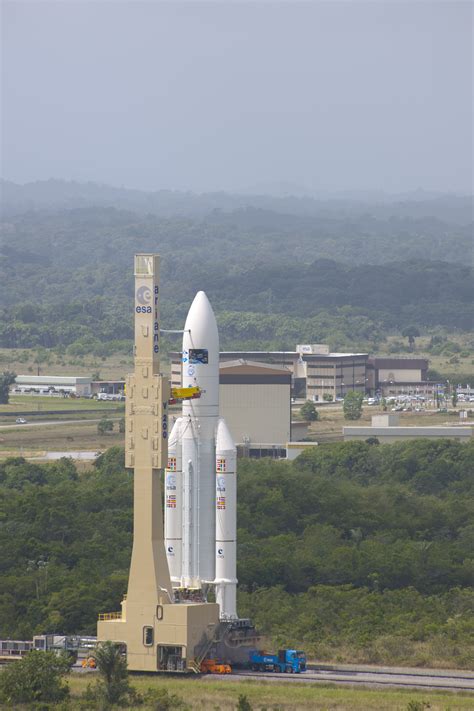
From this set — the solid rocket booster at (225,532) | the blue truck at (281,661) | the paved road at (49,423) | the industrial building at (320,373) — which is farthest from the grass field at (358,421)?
the blue truck at (281,661)

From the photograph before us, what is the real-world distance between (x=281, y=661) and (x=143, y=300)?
12222 millimetres

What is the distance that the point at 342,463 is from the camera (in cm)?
11431

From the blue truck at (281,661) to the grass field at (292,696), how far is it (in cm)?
222

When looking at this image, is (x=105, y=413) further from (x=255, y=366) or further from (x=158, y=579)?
(x=158, y=579)

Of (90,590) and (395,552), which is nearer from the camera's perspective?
(90,590)

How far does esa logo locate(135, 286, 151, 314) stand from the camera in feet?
199

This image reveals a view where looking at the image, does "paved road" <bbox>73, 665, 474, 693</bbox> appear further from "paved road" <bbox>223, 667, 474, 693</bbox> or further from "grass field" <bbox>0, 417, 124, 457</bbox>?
"grass field" <bbox>0, 417, 124, 457</bbox>

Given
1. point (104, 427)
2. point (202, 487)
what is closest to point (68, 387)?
point (104, 427)

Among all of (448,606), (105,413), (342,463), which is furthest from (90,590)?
(105,413)

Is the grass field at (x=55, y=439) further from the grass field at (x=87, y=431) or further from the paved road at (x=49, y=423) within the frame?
the paved road at (x=49, y=423)

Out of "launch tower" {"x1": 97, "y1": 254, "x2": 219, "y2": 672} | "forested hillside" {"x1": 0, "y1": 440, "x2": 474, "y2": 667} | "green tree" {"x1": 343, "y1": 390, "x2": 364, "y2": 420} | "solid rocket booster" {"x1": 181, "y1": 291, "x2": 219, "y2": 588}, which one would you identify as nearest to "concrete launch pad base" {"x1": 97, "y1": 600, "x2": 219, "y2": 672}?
"launch tower" {"x1": 97, "y1": 254, "x2": 219, "y2": 672}

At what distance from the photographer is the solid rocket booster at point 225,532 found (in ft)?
208

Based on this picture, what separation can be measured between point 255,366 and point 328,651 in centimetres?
6660

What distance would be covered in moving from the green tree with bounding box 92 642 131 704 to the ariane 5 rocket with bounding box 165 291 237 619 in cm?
631
